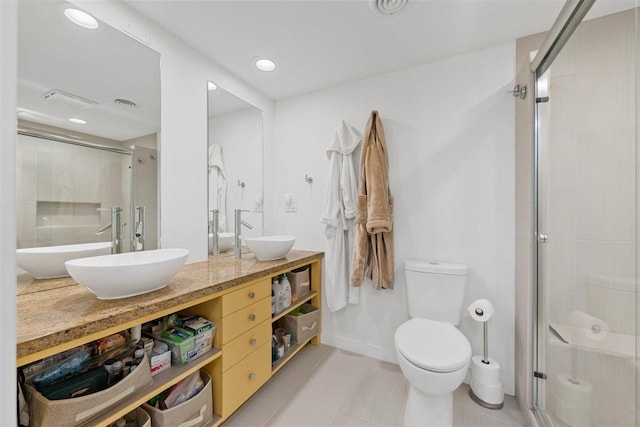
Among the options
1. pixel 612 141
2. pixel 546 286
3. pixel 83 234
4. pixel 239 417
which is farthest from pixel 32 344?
pixel 546 286

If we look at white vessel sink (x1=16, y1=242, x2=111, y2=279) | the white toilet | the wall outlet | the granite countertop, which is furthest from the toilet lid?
white vessel sink (x1=16, y1=242, x2=111, y2=279)

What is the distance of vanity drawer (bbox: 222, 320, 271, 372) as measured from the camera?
134 cm

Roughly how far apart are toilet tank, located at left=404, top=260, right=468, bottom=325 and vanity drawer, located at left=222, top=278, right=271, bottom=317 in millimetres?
954

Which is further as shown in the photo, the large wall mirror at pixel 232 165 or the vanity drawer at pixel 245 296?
the large wall mirror at pixel 232 165

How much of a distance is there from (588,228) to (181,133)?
2.11 m

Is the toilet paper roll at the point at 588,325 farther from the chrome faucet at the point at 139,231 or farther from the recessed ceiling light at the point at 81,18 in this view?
the recessed ceiling light at the point at 81,18

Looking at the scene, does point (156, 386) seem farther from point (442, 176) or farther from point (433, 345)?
point (442, 176)

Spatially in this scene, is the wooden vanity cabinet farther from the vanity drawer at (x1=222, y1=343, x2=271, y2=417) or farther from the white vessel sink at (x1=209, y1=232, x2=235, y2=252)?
the white vessel sink at (x1=209, y1=232, x2=235, y2=252)

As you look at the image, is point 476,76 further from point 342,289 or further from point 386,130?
point 342,289

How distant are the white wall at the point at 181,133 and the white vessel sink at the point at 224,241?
0.23 ft

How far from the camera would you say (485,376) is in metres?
1.58

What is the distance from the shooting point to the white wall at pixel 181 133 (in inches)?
61.2

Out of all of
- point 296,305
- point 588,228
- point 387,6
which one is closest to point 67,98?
point 387,6

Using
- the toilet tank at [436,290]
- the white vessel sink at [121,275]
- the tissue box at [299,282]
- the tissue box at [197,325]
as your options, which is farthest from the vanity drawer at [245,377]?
the toilet tank at [436,290]
